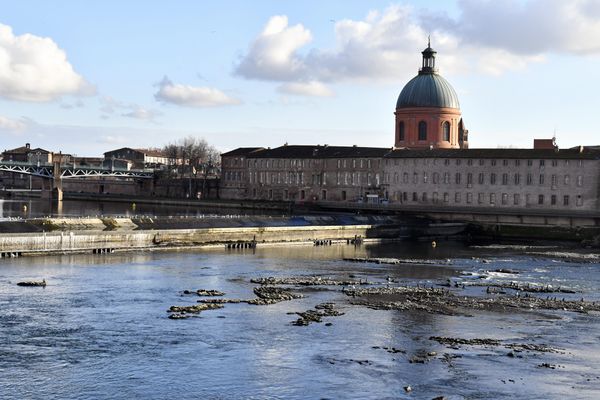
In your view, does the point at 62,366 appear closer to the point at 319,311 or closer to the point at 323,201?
the point at 319,311

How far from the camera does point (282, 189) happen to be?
4889 inches

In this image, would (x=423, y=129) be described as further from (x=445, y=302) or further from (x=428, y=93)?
(x=445, y=302)

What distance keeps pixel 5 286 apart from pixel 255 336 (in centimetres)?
1579

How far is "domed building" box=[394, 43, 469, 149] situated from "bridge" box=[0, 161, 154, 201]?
46.7m

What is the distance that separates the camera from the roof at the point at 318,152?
11362 centimetres

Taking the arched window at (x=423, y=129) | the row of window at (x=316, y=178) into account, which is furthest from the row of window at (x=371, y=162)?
the arched window at (x=423, y=129)

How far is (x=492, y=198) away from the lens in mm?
96750

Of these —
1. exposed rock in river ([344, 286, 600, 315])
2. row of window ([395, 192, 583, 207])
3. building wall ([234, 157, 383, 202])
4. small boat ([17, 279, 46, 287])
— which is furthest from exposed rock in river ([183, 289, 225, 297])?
building wall ([234, 157, 383, 202])

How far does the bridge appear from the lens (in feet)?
446

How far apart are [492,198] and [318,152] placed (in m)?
31.1

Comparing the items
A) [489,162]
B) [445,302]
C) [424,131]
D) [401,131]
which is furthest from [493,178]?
[445,302]

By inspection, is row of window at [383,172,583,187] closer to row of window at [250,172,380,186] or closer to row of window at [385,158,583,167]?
row of window at [385,158,583,167]

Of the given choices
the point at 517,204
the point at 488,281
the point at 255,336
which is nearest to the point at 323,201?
the point at 517,204

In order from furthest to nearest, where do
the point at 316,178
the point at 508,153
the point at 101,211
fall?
the point at 316,178 < the point at 101,211 < the point at 508,153
